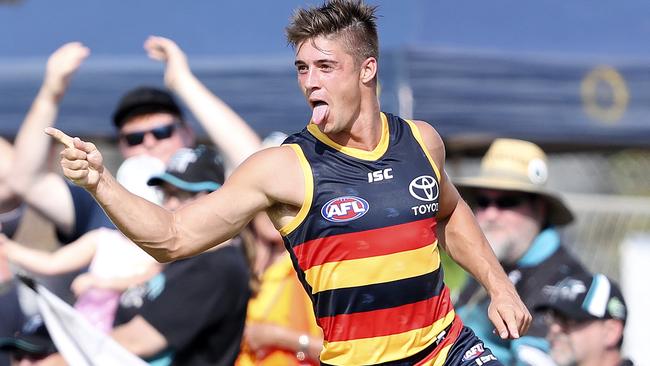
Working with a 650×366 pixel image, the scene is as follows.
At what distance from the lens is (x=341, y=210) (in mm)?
3820

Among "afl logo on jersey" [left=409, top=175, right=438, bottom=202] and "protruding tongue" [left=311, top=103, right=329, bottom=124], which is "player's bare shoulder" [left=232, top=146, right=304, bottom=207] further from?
"afl logo on jersey" [left=409, top=175, right=438, bottom=202]

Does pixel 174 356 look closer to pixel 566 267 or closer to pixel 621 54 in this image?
pixel 566 267

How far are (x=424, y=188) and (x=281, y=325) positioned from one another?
1.52 m

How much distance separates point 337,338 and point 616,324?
1.66 m

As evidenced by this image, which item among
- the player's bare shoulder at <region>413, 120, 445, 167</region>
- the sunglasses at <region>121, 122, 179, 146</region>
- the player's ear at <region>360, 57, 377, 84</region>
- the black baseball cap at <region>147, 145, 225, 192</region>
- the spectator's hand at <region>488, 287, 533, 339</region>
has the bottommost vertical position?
the sunglasses at <region>121, 122, 179, 146</region>

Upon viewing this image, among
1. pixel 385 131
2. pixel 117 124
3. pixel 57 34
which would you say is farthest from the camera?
pixel 57 34

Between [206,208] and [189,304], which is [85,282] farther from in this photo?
[206,208]

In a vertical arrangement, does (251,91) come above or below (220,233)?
below

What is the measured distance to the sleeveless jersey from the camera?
3.84 m

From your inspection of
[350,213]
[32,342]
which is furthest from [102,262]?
[350,213]

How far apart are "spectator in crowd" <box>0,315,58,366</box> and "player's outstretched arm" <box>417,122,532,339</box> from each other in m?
2.01

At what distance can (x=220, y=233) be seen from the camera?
3766 mm

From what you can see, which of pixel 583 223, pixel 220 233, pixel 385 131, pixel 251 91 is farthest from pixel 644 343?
pixel 220 233

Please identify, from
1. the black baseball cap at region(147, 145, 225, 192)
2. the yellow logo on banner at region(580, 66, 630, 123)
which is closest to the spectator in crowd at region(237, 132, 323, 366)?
the black baseball cap at region(147, 145, 225, 192)
